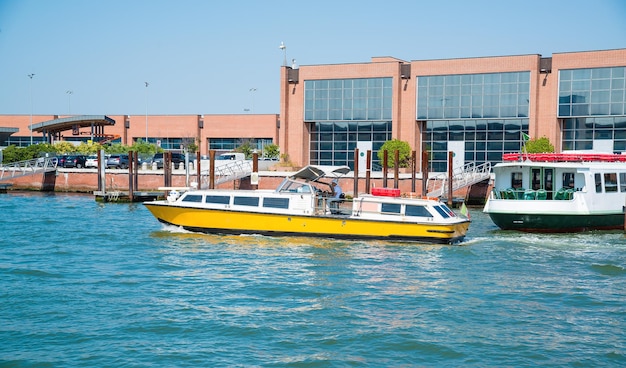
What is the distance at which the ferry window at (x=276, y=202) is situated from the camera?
2937 centimetres

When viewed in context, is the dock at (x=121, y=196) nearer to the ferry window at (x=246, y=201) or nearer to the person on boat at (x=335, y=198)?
the ferry window at (x=246, y=201)

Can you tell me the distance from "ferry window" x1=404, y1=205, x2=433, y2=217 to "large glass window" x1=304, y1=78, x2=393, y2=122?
3583cm

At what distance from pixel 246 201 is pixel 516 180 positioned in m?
13.6

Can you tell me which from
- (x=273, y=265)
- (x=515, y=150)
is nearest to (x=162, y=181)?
(x=515, y=150)

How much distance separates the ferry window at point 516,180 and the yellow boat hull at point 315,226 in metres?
7.74

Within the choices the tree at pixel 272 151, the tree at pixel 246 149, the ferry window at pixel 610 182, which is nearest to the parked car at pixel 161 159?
the tree at pixel 272 151

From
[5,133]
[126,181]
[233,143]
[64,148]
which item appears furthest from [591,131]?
[5,133]

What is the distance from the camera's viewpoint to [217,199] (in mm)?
30203

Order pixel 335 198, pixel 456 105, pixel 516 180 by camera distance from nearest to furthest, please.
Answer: pixel 335 198, pixel 516 180, pixel 456 105

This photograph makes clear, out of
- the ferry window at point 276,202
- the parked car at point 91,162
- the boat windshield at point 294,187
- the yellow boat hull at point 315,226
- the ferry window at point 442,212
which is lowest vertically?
the yellow boat hull at point 315,226

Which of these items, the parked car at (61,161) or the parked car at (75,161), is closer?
the parked car at (61,161)

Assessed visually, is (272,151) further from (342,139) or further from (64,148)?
(64,148)

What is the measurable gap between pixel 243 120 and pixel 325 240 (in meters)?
62.9

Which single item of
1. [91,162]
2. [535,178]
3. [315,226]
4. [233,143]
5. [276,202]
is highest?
[233,143]
